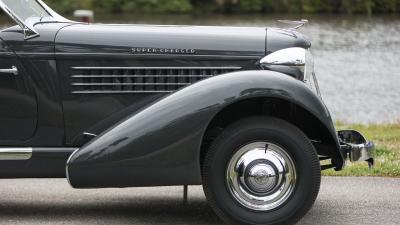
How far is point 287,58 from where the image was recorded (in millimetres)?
5215

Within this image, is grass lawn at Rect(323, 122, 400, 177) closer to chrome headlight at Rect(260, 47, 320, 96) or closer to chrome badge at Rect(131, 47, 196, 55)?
chrome headlight at Rect(260, 47, 320, 96)

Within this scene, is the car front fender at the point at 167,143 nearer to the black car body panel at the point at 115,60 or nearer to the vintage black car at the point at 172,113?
the vintage black car at the point at 172,113

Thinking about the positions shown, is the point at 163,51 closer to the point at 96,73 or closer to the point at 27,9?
the point at 96,73

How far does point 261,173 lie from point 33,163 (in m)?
1.51

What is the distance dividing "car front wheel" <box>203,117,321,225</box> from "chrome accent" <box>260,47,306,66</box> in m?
0.47

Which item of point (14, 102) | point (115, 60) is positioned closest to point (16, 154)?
point (14, 102)

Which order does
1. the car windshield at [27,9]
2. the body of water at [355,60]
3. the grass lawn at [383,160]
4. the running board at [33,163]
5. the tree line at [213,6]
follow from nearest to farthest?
the running board at [33,163] → the car windshield at [27,9] → the grass lawn at [383,160] → the body of water at [355,60] → the tree line at [213,6]

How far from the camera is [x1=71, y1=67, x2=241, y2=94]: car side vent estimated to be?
17.3 feet

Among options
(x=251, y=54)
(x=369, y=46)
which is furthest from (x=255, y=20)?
(x=251, y=54)

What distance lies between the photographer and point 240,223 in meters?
4.89

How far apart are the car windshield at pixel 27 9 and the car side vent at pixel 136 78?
2.02ft

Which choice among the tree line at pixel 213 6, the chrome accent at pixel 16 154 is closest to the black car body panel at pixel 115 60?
the chrome accent at pixel 16 154

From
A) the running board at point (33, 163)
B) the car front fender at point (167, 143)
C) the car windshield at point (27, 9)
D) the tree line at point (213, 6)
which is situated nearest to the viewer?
the car front fender at point (167, 143)

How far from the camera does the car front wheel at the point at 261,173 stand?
490 cm
